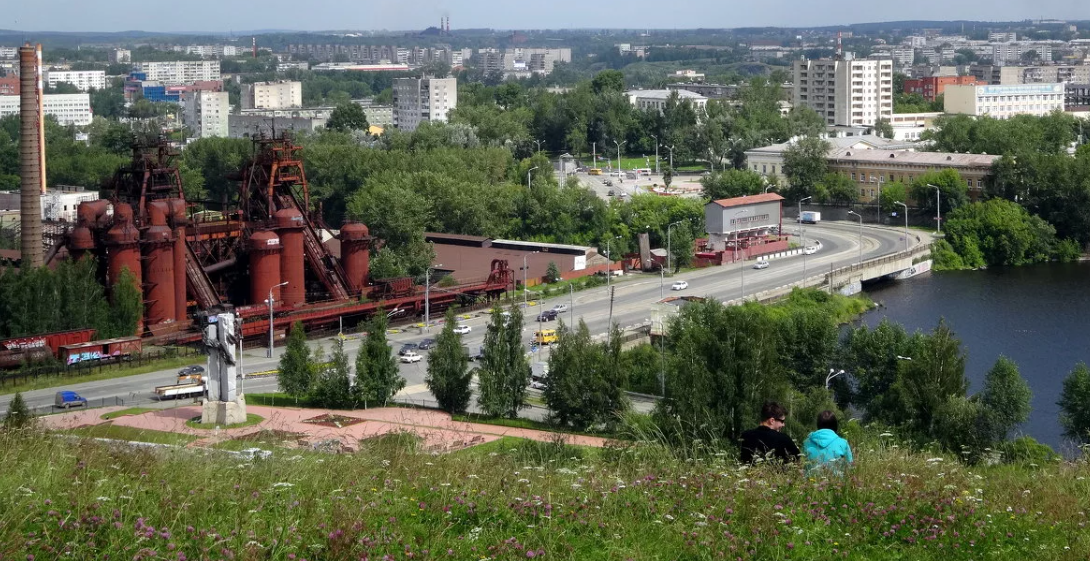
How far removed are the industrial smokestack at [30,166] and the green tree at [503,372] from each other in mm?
8567

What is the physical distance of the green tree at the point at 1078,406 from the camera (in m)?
15.1

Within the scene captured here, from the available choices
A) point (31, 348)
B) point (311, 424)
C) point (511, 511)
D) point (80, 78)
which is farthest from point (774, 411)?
point (80, 78)

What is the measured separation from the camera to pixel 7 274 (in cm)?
2027

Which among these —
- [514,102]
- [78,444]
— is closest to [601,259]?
[78,444]

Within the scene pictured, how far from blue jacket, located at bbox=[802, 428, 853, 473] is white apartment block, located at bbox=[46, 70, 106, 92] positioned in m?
92.3

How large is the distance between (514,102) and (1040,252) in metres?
34.9

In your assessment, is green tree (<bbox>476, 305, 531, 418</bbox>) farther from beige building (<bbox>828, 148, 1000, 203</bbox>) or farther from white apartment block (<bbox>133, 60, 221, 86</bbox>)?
white apartment block (<bbox>133, 60, 221, 86</bbox>)

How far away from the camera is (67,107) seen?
255ft

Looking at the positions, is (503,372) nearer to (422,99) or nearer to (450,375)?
(450,375)

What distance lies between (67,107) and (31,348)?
62275 millimetres

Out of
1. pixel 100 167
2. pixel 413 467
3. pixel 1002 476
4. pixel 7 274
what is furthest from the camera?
pixel 100 167

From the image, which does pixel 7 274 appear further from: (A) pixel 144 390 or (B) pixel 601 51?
(B) pixel 601 51

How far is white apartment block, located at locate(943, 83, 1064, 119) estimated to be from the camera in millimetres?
58906

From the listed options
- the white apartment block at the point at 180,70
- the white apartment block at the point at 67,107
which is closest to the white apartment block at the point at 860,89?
the white apartment block at the point at 67,107
